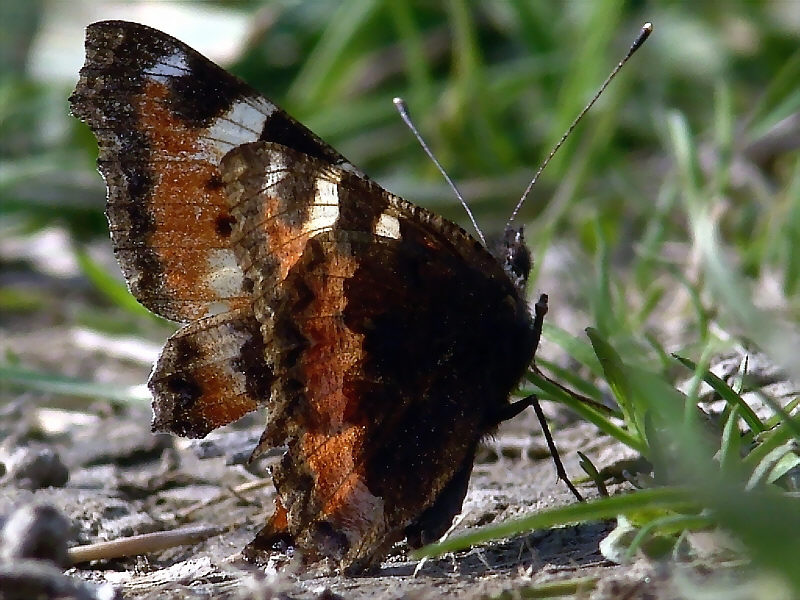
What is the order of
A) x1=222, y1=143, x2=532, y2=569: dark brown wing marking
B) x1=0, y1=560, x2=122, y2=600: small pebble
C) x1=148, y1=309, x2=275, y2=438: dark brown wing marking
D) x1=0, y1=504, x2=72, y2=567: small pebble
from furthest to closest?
1. x1=148, y1=309, x2=275, y2=438: dark brown wing marking
2. x1=222, y1=143, x2=532, y2=569: dark brown wing marking
3. x1=0, y1=504, x2=72, y2=567: small pebble
4. x1=0, y1=560, x2=122, y2=600: small pebble

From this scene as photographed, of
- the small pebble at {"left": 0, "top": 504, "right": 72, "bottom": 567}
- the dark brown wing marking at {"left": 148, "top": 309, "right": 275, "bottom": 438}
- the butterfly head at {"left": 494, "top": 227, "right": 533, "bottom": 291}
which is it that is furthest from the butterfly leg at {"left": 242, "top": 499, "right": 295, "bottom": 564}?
the butterfly head at {"left": 494, "top": 227, "right": 533, "bottom": 291}

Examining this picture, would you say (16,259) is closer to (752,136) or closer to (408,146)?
(408,146)

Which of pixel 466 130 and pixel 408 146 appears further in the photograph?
pixel 408 146

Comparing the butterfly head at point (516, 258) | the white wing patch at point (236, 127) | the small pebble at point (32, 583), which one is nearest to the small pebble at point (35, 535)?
the small pebble at point (32, 583)

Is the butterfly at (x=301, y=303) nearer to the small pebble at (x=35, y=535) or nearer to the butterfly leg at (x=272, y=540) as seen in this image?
the butterfly leg at (x=272, y=540)

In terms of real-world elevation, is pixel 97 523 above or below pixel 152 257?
below

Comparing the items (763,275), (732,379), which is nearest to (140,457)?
(732,379)

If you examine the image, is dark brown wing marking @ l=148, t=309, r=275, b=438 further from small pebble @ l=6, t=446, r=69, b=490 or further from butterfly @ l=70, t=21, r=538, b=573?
small pebble @ l=6, t=446, r=69, b=490
